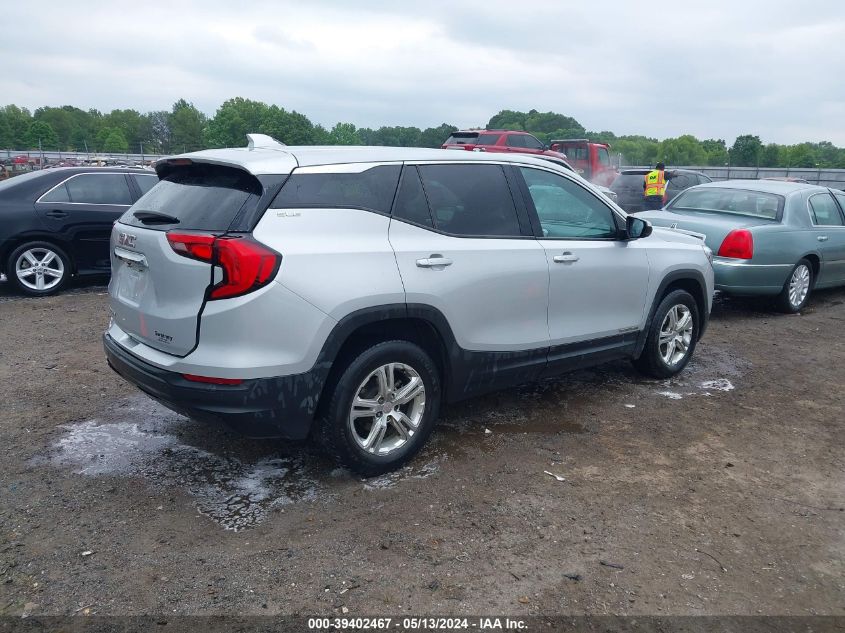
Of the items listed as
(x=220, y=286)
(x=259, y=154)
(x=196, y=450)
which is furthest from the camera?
(x=196, y=450)

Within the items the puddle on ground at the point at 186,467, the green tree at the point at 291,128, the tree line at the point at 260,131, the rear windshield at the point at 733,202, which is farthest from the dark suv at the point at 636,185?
the green tree at the point at 291,128

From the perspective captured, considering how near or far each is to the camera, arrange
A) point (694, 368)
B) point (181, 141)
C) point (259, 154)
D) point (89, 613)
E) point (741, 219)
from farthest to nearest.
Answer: point (181, 141), point (741, 219), point (694, 368), point (259, 154), point (89, 613)

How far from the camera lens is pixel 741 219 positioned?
8211 mm

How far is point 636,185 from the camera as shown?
18.5 metres

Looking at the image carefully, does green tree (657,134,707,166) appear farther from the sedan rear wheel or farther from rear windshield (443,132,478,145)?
the sedan rear wheel

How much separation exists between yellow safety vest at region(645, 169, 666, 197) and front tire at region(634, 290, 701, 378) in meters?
11.9

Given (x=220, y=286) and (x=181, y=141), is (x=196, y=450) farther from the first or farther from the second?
(x=181, y=141)

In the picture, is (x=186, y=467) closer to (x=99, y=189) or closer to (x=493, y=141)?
(x=99, y=189)

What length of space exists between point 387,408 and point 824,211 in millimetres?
7678

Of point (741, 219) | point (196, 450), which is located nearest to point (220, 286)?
point (196, 450)

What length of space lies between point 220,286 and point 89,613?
1.49 metres

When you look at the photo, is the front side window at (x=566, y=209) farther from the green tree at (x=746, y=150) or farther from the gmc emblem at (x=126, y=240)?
the green tree at (x=746, y=150)

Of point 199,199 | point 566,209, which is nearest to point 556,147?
point 566,209

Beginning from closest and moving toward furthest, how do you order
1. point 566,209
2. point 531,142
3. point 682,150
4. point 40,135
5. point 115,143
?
point 566,209
point 531,142
point 682,150
point 115,143
point 40,135
